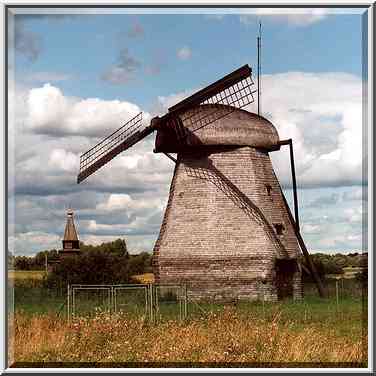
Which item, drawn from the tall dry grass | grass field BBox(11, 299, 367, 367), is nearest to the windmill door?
grass field BBox(11, 299, 367, 367)

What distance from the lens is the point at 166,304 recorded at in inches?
966

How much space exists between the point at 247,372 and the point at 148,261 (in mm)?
21401

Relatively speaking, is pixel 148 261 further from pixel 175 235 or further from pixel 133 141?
pixel 133 141

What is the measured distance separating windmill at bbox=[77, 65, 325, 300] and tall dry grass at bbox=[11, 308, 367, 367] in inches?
473

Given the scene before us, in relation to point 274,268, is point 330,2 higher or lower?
higher

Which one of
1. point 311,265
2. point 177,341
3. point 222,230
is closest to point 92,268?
point 222,230

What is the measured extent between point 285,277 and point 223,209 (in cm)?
341

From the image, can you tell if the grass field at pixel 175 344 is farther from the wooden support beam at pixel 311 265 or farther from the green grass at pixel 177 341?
the wooden support beam at pixel 311 265

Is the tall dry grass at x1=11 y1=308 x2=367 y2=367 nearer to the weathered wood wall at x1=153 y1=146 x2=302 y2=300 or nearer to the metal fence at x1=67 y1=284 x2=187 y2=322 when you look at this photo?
the metal fence at x1=67 y1=284 x2=187 y2=322

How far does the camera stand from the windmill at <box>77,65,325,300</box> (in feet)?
88.4

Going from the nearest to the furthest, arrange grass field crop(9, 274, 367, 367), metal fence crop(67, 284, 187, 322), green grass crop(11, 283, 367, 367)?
grass field crop(9, 274, 367, 367) < green grass crop(11, 283, 367, 367) < metal fence crop(67, 284, 187, 322)

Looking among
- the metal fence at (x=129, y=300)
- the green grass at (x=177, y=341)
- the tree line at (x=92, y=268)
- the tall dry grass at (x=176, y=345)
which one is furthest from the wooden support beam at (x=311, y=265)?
the tall dry grass at (x=176, y=345)

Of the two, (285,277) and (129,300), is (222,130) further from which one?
(129,300)

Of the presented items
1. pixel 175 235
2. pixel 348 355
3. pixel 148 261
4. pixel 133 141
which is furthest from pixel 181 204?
pixel 348 355
